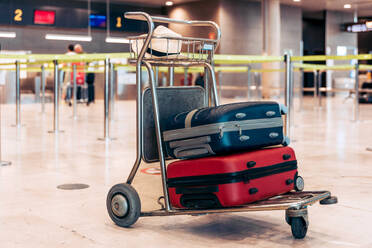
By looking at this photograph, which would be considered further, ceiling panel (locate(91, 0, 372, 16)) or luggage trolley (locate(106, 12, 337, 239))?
ceiling panel (locate(91, 0, 372, 16))

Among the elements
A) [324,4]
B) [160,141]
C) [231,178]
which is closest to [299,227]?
[231,178]

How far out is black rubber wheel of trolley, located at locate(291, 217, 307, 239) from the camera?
1918 mm

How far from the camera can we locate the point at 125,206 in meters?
2.14

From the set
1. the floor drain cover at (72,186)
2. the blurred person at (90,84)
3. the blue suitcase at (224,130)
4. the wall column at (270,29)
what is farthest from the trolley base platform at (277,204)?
the wall column at (270,29)

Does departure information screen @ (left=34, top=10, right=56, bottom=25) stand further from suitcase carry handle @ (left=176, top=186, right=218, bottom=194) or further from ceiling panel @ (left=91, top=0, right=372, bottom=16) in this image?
suitcase carry handle @ (left=176, top=186, right=218, bottom=194)

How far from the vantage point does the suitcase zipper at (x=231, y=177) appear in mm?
1906

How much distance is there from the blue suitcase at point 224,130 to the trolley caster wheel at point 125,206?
0.24 metres

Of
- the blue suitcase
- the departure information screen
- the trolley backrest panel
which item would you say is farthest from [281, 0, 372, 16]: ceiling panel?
the blue suitcase

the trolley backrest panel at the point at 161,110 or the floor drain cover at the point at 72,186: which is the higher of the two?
the trolley backrest panel at the point at 161,110

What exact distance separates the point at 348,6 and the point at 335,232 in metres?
19.6

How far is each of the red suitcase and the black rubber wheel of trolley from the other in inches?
6.3

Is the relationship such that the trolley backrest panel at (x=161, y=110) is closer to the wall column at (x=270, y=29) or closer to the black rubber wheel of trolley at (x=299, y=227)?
the black rubber wheel of trolley at (x=299, y=227)

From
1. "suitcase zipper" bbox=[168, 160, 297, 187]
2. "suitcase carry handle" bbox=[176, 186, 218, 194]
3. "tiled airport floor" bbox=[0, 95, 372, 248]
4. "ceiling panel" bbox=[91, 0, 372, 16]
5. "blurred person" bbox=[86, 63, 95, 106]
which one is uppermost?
"ceiling panel" bbox=[91, 0, 372, 16]

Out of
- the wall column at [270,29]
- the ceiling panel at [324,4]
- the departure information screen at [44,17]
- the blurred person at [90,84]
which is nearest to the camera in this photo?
the blurred person at [90,84]
